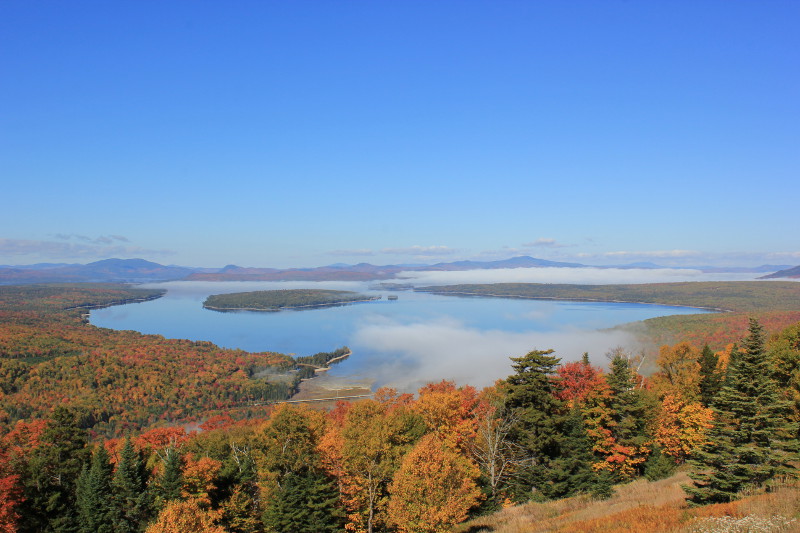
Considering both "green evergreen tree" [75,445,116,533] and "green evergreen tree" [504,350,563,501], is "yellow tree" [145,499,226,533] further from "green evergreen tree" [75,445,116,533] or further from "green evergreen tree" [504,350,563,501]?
"green evergreen tree" [504,350,563,501]

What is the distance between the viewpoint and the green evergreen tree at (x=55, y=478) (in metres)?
25.1

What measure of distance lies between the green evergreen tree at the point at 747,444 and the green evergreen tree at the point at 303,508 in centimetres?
1668

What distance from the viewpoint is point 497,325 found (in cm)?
16962

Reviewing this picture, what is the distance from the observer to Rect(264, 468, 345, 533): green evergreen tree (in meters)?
23.8

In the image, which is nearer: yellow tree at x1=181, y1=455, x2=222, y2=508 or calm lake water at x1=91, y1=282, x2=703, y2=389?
yellow tree at x1=181, y1=455, x2=222, y2=508

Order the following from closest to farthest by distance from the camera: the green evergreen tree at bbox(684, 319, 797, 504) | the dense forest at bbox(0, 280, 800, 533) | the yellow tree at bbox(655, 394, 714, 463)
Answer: the green evergreen tree at bbox(684, 319, 797, 504)
the dense forest at bbox(0, 280, 800, 533)
the yellow tree at bbox(655, 394, 714, 463)

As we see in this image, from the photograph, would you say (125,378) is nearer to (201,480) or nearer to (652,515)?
(201,480)

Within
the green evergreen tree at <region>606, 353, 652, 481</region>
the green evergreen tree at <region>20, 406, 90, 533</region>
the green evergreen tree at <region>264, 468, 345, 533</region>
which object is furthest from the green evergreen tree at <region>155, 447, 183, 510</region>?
the green evergreen tree at <region>606, 353, 652, 481</region>

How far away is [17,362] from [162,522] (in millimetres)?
99854

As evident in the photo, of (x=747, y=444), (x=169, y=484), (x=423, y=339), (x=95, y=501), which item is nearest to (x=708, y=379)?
(x=747, y=444)

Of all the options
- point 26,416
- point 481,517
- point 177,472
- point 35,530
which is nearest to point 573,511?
point 481,517

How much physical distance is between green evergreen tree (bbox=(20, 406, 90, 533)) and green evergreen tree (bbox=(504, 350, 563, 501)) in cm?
2493

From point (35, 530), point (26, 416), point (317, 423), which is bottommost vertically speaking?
point (26, 416)

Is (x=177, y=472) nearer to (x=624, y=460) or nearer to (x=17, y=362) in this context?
(x=624, y=460)
